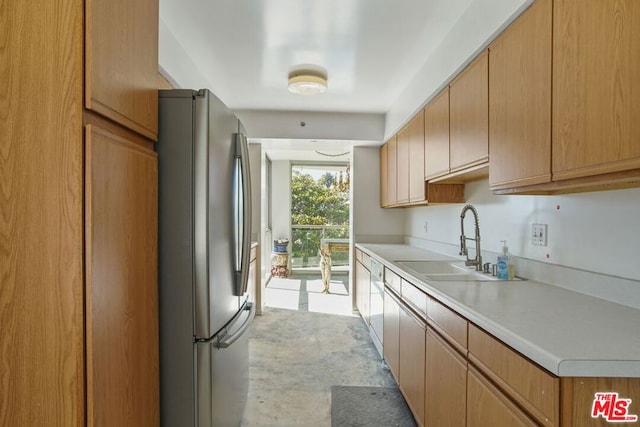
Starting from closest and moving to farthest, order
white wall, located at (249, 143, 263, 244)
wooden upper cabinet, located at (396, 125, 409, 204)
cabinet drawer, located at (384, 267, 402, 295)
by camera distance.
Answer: cabinet drawer, located at (384, 267, 402, 295), wooden upper cabinet, located at (396, 125, 409, 204), white wall, located at (249, 143, 263, 244)

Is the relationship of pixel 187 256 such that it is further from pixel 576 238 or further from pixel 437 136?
pixel 437 136

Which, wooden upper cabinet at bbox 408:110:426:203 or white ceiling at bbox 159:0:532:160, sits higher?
white ceiling at bbox 159:0:532:160

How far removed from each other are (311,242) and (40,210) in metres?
6.19

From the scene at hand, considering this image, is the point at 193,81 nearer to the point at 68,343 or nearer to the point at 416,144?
the point at 416,144

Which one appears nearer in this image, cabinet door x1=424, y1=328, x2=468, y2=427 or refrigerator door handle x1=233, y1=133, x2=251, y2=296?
cabinet door x1=424, y1=328, x2=468, y2=427

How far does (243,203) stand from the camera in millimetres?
1907

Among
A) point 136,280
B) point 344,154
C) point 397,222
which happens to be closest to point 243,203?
point 136,280

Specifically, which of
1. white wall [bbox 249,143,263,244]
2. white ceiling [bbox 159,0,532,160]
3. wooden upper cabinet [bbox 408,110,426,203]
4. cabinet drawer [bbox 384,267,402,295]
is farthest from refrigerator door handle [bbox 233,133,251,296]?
white wall [bbox 249,143,263,244]

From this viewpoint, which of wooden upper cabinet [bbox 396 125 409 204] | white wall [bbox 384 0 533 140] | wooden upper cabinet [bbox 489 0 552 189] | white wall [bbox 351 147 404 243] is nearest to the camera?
wooden upper cabinet [bbox 489 0 552 189]

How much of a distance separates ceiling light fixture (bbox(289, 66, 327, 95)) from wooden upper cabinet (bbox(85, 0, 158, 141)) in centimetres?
156

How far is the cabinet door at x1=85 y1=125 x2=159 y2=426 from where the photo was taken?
3.15 ft

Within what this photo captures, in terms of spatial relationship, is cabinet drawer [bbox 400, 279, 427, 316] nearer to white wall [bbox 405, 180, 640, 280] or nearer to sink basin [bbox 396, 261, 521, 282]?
sink basin [bbox 396, 261, 521, 282]

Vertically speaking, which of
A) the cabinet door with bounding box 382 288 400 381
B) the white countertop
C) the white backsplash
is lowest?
the cabinet door with bounding box 382 288 400 381

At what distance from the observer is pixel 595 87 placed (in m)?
1.11
